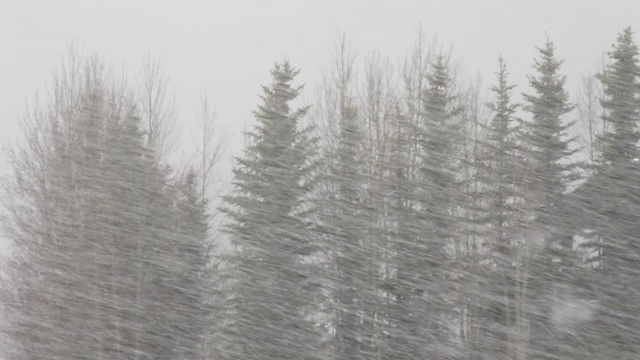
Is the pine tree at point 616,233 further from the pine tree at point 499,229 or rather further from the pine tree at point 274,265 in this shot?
the pine tree at point 274,265

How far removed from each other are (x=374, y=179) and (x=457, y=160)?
2.85 feet

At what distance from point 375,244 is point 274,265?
2.99 ft

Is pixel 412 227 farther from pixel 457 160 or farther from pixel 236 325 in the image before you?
pixel 236 325

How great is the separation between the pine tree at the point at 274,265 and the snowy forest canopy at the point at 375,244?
18mm

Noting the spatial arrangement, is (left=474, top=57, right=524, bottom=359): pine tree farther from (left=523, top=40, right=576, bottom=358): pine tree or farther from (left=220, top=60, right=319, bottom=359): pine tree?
(left=220, top=60, right=319, bottom=359): pine tree

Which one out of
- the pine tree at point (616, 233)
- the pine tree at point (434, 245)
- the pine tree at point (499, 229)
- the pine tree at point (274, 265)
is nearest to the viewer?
the pine tree at point (616, 233)

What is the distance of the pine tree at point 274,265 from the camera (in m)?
6.28

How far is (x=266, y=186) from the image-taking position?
7363 millimetres

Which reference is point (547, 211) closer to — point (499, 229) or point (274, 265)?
point (499, 229)

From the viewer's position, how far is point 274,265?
6.54m

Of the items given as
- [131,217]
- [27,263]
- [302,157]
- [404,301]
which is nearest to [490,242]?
[404,301]

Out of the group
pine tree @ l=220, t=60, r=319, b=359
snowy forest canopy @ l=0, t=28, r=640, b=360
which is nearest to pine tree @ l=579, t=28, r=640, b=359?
snowy forest canopy @ l=0, t=28, r=640, b=360

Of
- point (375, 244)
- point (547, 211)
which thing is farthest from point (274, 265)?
point (547, 211)

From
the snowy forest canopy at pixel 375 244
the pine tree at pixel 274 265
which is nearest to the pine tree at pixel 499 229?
the snowy forest canopy at pixel 375 244
